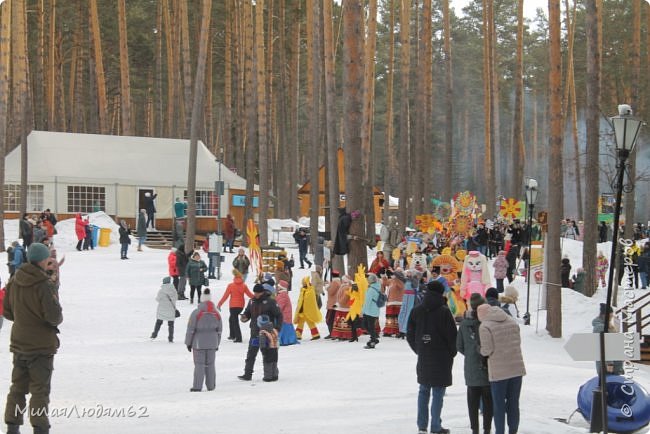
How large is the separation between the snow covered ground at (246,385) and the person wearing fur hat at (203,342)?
23cm

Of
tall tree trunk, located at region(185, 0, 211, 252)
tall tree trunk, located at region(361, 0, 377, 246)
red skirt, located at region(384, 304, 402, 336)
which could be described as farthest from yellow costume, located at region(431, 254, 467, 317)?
tall tree trunk, located at region(361, 0, 377, 246)

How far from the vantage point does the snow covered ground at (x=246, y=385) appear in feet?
30.2

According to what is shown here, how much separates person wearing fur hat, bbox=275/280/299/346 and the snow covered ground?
0.73 ft

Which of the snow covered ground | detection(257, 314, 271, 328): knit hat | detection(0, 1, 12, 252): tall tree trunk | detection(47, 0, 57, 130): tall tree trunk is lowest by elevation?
the snow covered ground

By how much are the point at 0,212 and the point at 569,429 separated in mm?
24814

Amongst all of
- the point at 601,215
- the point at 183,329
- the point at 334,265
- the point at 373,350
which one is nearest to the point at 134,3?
the point at 601,215

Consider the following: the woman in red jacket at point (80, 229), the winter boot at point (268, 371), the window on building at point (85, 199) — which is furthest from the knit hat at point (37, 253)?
the window on building at point (85, 199)

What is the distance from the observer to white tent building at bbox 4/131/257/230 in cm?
3659

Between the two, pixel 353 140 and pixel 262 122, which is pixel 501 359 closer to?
pixel 353 140

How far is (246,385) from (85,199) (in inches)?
1065

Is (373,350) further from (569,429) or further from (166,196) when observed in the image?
(166,196)

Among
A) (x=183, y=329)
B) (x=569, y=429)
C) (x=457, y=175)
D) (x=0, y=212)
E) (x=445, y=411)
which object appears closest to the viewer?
(x=569, y=429)

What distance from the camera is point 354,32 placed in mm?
19203

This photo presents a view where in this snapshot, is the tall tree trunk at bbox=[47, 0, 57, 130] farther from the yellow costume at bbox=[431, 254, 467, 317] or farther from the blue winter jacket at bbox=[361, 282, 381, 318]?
the blue winter jacket at bbox=[361, 282, 381, 318]
